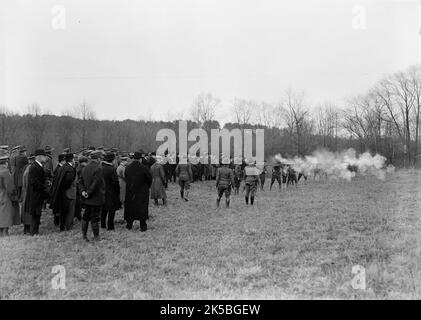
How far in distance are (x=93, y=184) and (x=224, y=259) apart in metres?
3.32

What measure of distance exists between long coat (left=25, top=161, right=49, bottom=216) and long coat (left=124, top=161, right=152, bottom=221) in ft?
6.14

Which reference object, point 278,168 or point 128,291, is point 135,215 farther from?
point 278,168

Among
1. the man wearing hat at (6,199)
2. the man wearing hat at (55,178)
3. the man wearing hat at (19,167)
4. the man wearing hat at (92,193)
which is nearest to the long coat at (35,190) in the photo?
the man wearing hat at (6,199)

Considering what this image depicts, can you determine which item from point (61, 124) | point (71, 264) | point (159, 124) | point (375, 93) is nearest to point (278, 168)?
point (71, 264)

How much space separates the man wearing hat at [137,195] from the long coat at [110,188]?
26 cm

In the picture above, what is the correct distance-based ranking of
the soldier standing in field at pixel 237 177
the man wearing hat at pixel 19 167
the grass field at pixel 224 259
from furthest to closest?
the soldier standing in field at pixel 237 177
the man wearing hat at pixel 19 167
the grass field at pixel 224 259

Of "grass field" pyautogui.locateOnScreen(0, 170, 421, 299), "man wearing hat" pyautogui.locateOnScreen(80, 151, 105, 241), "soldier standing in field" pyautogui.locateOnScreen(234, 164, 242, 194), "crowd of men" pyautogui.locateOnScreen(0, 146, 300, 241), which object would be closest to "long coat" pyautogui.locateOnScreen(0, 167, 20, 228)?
"crowd of men" pyautogui.locateOnScreen(0, 146, 300, 241)

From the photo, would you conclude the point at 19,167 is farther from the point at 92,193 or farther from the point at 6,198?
the point at 92,193

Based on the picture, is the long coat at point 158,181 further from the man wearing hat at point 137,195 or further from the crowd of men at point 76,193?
the man wearing hat at point 137,195

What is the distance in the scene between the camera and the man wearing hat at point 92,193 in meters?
8.80

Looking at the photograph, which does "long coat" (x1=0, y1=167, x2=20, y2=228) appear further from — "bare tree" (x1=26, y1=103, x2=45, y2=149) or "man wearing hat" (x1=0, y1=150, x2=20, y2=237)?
"bare tree" (x1=26, y1=103, x2=45, y2=149)

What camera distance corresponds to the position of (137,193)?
10.2 metres

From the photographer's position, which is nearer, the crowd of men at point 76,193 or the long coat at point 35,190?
the crowd of men at point 76,193

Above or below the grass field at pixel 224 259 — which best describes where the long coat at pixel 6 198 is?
above
